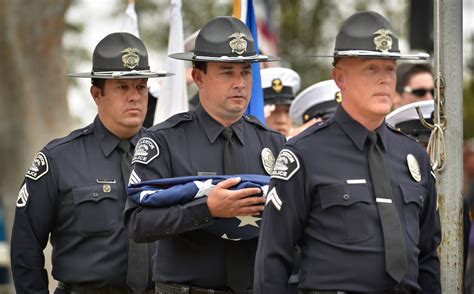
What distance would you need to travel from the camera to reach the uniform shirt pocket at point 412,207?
5.73m

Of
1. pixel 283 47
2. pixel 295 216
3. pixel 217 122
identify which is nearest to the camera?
pixel 295 216

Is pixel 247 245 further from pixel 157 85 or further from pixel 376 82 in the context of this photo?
pixel 157 85

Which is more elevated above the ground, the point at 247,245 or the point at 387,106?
the point at 387,106

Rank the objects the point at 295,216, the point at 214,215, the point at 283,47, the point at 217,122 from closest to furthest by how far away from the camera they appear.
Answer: the point at 295,216 < the point at 214,215 < the point at 217,122 < the point at 283,47

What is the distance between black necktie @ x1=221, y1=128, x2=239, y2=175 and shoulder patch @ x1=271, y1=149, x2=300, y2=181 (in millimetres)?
870

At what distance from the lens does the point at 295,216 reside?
18.5 feet

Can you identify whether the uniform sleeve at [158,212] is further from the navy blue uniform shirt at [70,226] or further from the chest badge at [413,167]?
the chest badge at [413,167]

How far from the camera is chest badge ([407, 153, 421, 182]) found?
5855mm

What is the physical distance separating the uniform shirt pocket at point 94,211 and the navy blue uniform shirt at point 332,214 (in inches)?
69.8

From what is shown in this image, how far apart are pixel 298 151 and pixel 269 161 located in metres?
1.00

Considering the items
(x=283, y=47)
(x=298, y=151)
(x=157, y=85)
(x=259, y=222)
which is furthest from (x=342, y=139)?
(x=283, y=47)

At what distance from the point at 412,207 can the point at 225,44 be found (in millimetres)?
1432

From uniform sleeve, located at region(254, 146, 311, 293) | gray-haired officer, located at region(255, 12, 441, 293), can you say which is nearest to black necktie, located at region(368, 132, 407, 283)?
gray-haired officer, located at region(255, 12, 441, 293)

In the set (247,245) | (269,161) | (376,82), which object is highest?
(376,82)
